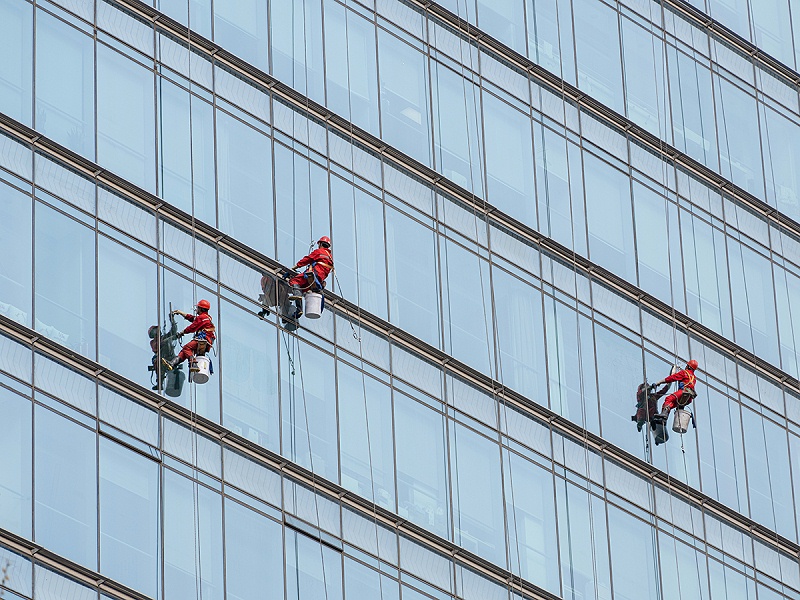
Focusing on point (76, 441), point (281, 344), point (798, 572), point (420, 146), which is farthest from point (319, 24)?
point (798, 572)

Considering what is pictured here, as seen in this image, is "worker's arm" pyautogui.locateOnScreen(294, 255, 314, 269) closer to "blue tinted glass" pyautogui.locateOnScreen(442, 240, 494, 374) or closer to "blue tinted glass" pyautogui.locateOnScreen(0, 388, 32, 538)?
"blue tinted glass" pyautogui.locateOnScreen(442, 240, 494, 374)

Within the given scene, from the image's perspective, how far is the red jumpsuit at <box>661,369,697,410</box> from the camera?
58.9 m

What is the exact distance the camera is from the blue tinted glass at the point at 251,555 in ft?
163

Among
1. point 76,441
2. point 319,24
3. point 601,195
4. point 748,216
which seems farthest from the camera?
point 748,216

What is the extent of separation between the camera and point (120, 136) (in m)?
51.5

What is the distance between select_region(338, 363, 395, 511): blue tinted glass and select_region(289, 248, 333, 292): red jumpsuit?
2.03m

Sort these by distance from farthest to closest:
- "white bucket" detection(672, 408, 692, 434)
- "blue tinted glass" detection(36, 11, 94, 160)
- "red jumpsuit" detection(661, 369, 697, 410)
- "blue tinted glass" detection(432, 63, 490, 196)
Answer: "white bucket" detection(672, 408, 692, 434) < "red jumpsuit" detection(661, 369, 697, 410) < "blue tinted glass" detection(432, 63, 490, 196) < "blue tinted glass" detection(36, 11, 94, 160)

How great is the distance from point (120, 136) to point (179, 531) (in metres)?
7.50

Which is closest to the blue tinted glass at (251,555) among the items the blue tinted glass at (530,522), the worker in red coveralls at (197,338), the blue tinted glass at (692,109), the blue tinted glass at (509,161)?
the worker in red coveralls at (197,338)

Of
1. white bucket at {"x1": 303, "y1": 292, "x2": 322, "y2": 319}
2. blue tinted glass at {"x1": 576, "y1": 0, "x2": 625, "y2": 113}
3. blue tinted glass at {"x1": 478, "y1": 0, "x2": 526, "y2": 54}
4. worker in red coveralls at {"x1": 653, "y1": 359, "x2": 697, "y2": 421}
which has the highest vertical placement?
blue tinted glass at {"x1": 576, "y1": 0, "x2": 625, "y2": 113}

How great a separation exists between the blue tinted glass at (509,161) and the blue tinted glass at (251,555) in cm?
1094

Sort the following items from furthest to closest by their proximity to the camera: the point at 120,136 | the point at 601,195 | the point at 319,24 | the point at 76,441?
the point at 601,195, the point at 319,24, the point at 120,136, the point at 76,441

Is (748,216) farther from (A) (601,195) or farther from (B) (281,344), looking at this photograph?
(B) (281,344)

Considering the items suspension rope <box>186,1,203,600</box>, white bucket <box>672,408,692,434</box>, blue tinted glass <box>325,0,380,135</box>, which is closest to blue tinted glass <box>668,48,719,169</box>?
white bucket <box>672,408,692,434</box>
